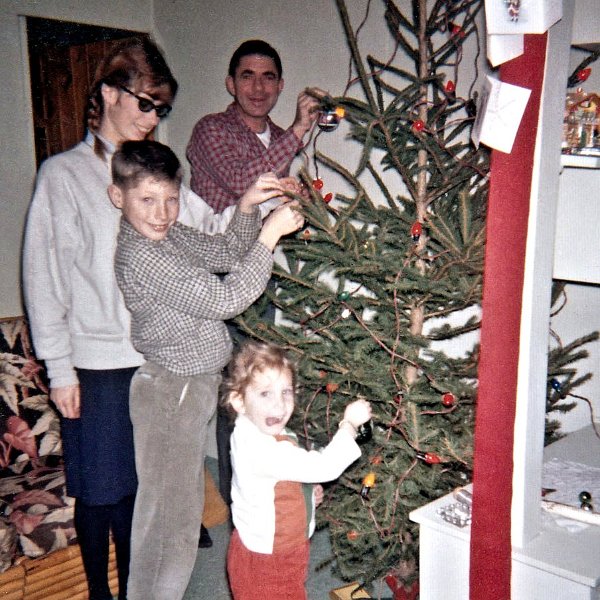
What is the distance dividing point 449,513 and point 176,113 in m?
2.74

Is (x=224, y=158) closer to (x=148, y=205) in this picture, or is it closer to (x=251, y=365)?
(x=148, y=205)

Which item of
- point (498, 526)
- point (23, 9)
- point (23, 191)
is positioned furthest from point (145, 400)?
point (23, 9)

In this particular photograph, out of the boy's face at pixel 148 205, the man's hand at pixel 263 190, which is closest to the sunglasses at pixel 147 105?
the boy's face at pixel 148 205

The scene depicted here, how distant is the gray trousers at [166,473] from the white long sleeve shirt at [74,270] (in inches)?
5.4

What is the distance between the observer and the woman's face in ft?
5.77

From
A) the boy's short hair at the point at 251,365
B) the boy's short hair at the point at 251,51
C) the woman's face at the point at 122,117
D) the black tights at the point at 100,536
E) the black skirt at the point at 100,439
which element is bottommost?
the black tights at the point at 100,536

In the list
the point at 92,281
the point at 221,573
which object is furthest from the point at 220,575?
the point at 92,281

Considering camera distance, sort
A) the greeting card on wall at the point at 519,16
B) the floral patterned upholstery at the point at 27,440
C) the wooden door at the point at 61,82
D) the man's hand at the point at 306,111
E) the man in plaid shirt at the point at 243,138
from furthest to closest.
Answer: the wooden door at the point at 61,82
the floral patterned upholstery at the point at 27,440
the man in plaid shirt at the point at 243,138
the man's hand at the point at 306,111
the greeting card on wall at the point at 519,16

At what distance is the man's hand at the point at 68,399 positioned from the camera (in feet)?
5.81

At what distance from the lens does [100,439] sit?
179cm

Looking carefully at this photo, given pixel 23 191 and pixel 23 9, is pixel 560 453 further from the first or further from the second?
pixel 23 9

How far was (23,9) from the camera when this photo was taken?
295 cm

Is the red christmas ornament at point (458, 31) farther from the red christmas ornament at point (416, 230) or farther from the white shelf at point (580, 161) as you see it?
the red christmas ornament at point (416, 230)

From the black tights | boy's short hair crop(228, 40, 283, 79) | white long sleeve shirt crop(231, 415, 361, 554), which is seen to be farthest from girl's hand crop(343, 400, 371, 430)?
boy's short hair crop(228, 40, 283, 79)
